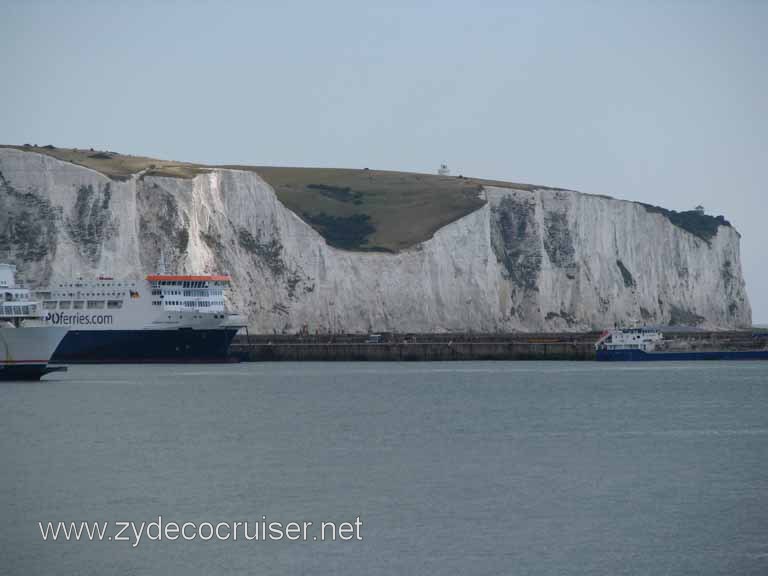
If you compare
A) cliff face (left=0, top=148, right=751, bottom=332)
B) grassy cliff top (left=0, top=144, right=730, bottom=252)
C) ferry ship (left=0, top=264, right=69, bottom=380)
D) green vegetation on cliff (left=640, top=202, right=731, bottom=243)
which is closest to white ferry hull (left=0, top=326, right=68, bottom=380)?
ferry ship (left=0, top=264, right=69, bottom=380)

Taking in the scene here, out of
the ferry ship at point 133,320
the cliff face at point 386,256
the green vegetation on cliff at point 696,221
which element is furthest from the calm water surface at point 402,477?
the green vegetation on cliff at point 696,221

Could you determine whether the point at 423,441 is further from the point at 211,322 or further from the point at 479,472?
the point at 211,322

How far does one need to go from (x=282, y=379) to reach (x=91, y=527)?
1435 inches

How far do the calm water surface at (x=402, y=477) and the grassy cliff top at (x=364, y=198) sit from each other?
40485 mm

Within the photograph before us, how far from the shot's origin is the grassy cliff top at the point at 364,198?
89.2 m

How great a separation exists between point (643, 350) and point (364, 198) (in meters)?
39.8

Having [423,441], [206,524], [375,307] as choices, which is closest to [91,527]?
[206,524]

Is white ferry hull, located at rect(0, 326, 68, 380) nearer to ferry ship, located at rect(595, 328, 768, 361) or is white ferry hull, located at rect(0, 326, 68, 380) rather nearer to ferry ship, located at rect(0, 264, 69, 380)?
ferry ship, located at rect(0, 264, 69, 380)

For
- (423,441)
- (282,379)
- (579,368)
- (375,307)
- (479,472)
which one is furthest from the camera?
(375,307)

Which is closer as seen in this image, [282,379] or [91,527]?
[91,527]

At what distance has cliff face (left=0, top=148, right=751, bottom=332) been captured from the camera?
76562 millimetres

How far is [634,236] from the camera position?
105m

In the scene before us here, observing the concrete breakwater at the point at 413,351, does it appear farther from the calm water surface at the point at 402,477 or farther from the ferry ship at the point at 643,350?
the calm water surface at the point at 402,477

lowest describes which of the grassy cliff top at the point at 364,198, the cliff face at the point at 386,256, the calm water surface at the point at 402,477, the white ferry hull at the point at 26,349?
the calm water surface at the point at 402,477
